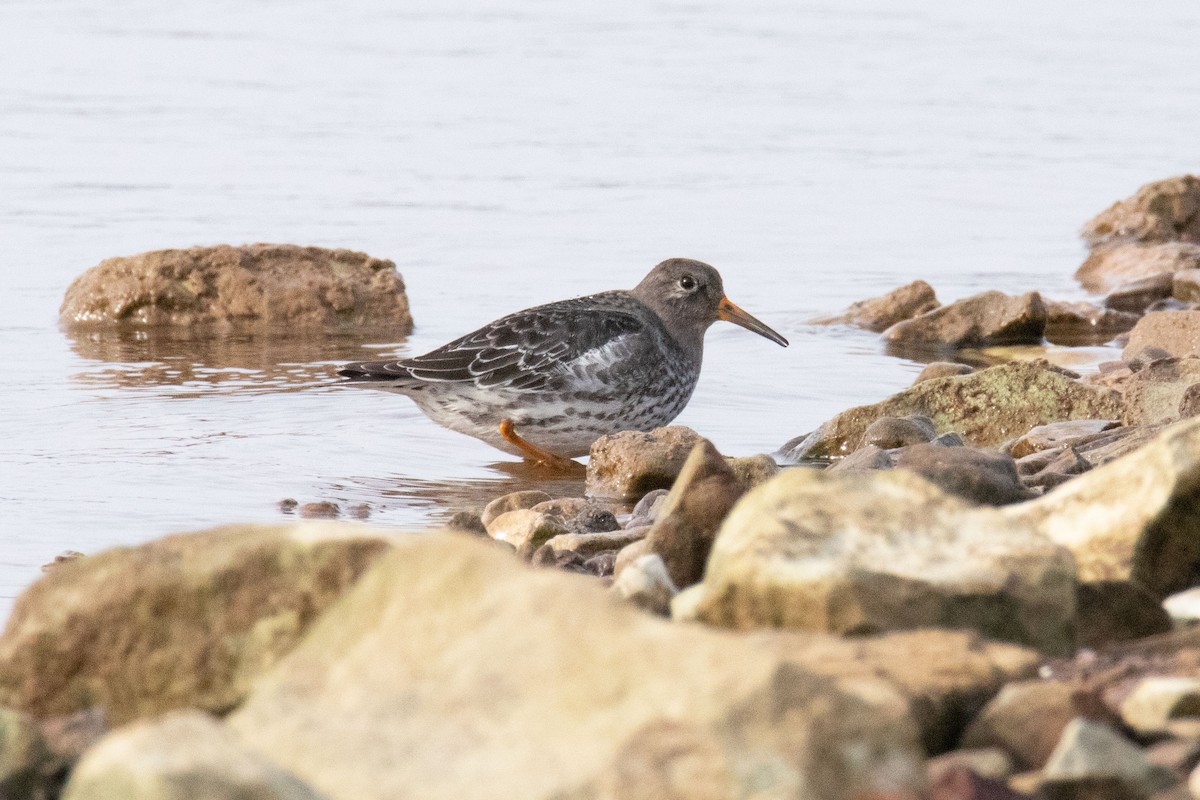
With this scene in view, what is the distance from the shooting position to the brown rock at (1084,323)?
35.8 ft

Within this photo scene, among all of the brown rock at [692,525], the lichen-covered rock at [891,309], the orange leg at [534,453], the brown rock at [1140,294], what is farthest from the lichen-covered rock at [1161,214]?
the brown rock at [692,525]

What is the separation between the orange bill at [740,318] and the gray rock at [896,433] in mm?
2040

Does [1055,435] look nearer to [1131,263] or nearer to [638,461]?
[638,461]

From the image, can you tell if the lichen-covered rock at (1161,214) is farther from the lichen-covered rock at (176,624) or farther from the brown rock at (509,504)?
the lichen-covered rock at (176,624)

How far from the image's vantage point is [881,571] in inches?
128

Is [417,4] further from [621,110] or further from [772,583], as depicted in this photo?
[772,583]

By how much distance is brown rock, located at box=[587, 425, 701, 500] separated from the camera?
23.9 feet

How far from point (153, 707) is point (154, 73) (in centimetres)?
1744

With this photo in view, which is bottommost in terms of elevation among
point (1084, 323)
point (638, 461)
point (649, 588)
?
point (638, 461)

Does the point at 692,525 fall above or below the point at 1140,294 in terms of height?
above

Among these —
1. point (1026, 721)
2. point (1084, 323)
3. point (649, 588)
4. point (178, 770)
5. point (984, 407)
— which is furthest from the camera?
point (1084, 323)

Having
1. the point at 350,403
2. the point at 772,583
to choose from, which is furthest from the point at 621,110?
the point at 772,583

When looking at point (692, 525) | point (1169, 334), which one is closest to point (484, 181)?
point (1169, 334)

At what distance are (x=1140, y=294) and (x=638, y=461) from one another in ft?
19.0
